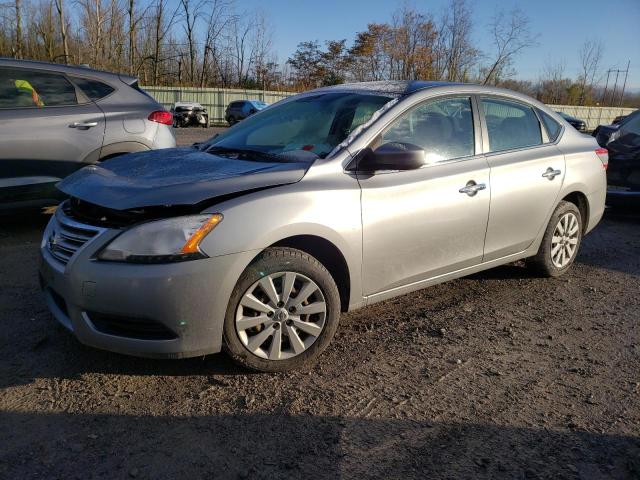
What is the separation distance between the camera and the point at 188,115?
2788 cm

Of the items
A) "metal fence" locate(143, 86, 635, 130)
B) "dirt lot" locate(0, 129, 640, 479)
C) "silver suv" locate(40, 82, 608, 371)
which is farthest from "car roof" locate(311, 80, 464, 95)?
"metal fence" locate(143, 86, 635, 130)

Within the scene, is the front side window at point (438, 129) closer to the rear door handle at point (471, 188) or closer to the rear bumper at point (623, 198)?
the rear door handle at point (471, 188)

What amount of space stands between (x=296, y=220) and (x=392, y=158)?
28.1 inches

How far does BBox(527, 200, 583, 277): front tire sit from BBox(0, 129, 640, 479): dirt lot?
29.2 inches

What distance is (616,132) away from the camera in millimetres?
7508

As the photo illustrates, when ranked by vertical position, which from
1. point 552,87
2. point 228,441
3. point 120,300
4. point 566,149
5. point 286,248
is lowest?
point 228,441

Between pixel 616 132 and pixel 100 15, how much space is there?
37.6 meters

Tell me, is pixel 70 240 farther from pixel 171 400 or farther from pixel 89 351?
pixel 171 400

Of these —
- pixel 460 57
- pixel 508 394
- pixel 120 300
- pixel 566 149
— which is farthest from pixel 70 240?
pixel 460 57

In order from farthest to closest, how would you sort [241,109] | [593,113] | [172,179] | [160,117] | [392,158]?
1. [593,113]
2. [241,109]
3. [160,117]
4. [392,158]
5. [172,179]

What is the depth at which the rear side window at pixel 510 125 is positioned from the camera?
4117 millimetres

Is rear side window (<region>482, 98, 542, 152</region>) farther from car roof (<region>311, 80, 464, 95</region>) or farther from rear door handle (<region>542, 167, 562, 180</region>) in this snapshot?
car roof (<region>311, 80, 464, 95</region>)

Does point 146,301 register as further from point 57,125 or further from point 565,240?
point 565,240

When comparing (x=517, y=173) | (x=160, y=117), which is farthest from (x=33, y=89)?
(x=517, y=173)
